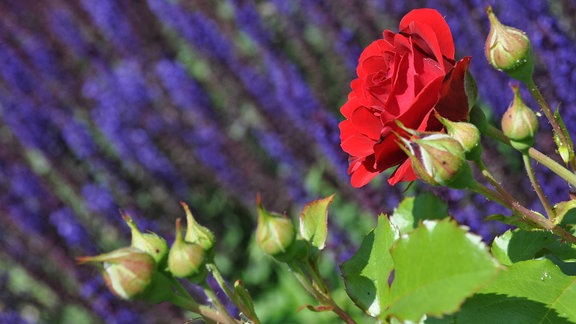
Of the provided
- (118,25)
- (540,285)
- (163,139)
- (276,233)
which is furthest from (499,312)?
(118,25)

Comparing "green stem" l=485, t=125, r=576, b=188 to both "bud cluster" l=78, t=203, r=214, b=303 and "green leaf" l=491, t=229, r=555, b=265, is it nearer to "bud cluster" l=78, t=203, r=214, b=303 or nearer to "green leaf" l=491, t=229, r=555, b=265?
"green leaf" l=491, t=229, r=555, b=265

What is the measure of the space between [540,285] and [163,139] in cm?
213

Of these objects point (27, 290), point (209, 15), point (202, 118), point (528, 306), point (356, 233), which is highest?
point (528, 306)

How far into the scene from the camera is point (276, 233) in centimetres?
47

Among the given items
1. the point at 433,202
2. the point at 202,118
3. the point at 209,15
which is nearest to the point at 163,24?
the point at 209,15

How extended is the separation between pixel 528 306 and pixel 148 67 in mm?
2279

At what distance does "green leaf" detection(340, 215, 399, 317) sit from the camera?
522mm

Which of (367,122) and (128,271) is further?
(367,122)

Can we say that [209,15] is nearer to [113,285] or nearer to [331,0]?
[331,0]

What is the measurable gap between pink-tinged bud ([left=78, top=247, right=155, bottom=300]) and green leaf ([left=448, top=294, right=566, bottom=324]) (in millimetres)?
190

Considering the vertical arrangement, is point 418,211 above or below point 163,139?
above

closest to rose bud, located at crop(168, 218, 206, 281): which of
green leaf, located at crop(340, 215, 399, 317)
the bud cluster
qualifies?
the bud cluster

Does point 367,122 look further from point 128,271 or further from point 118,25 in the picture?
point 118,25

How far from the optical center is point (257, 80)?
2410 mm
